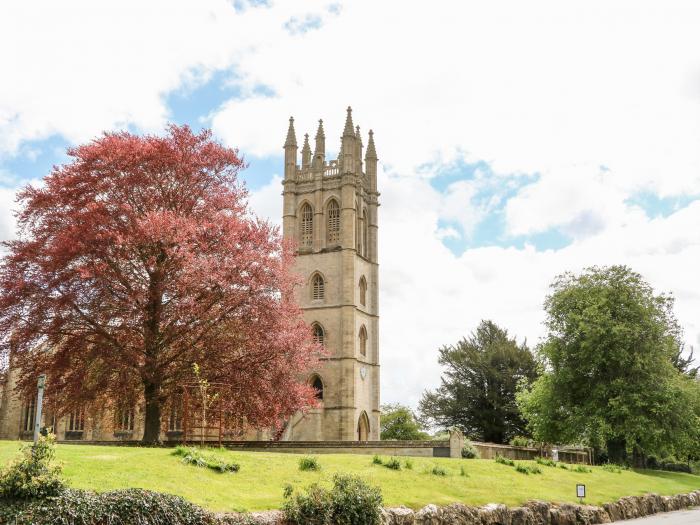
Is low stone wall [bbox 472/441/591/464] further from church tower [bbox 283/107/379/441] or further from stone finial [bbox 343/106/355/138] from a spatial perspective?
stone finial [bbox 343/106/355/138]

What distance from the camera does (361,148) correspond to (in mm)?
55625

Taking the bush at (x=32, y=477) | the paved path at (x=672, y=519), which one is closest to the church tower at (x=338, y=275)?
the paved path at (x=672, y=519)

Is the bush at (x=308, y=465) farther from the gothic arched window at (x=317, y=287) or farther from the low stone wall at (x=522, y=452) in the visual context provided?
the gothic arched window at (x=317, y=287)

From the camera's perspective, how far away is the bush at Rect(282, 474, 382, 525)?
47.0ft

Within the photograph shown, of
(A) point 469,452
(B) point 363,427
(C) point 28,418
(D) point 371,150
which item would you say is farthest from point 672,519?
(D) point 371,150

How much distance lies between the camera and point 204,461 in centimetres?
1762

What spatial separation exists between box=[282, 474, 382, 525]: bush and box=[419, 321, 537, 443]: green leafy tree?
143 ft

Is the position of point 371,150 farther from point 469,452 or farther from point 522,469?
point 522,469

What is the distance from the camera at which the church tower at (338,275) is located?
48.9 metres

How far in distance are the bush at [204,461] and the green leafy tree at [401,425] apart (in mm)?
45061

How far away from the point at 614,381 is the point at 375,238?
73.7 feet

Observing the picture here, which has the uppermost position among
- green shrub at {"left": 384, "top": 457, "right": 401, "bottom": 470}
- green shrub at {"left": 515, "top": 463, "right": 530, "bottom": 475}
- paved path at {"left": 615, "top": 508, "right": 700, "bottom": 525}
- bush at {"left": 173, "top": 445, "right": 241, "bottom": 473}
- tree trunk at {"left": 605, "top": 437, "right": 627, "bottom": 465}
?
bush at {"left": 173, "top": 445, "right": 241, "bottom": 473}

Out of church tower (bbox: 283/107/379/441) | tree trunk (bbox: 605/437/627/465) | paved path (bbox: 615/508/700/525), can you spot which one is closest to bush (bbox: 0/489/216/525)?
paved path (bbox: 615/508/700/525)

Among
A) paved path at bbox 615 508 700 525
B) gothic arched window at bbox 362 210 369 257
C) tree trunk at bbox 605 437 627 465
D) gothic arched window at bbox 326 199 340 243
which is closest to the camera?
paved path at bbox 615 508 700 525
